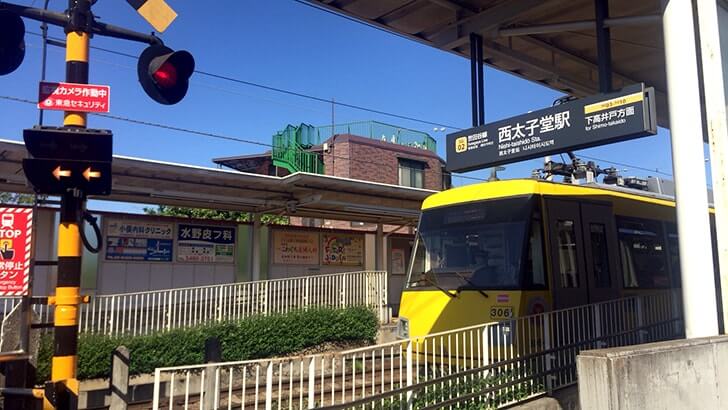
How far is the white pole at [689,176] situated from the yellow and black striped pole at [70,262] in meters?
6.18

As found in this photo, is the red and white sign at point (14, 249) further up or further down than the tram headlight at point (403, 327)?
further up

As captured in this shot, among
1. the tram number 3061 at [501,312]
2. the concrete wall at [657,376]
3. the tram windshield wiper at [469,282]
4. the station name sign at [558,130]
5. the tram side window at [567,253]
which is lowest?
the concrete wall at [657,376]

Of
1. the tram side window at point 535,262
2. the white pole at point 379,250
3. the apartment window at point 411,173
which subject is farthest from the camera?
the apartment window at point 411,173

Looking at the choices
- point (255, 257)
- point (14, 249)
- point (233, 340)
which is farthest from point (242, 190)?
point (14, 249)

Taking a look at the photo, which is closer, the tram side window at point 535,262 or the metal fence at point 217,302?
the tram side window at point 535,262

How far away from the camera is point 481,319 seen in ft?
29.0

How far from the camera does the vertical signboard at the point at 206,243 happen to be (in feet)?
52.7

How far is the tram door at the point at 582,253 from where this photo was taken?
929 cm

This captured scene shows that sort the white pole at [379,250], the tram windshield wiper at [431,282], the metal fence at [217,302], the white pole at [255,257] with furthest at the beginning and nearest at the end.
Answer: the white pole at [379,250], the white pole at [255,257], the metal fence at [217,302], the tram windshield wiper at [431,282]

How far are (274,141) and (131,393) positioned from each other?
20219 millimetres

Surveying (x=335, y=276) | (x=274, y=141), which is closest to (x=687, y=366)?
(x=335, y=276)

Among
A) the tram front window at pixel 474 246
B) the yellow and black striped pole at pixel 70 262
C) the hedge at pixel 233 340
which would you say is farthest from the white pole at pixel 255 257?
the yellow and black striped pole at pixel 70 262

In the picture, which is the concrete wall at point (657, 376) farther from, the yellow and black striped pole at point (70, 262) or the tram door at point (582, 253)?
the yellow and black striped pole at point (70, 262)

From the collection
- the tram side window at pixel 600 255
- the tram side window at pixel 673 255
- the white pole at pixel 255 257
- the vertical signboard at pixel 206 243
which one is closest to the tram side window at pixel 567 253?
the tram side window at pixel 600 255
